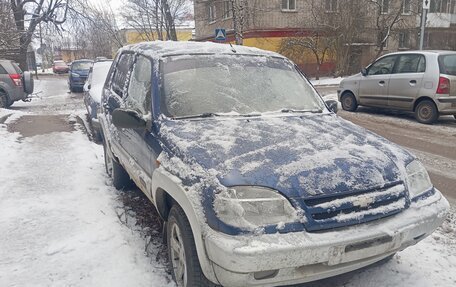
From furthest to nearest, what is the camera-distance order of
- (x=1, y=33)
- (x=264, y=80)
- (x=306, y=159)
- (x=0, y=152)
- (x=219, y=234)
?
(x=1, y=33)
(x=0, y=152)
(x=264, y=80)
(x=306, y=159)
(x=219, y=234)

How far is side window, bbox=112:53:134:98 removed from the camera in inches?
178

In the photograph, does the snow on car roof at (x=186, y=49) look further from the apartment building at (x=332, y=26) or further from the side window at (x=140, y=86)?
the apartment building at (x=332, y=26)

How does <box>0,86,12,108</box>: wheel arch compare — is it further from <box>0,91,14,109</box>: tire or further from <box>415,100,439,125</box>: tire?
<box>415,100,439,125</box>: tire

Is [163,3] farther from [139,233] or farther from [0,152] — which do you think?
[139,233]

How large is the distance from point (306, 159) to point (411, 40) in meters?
33.5

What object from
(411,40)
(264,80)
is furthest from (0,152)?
(411,40)

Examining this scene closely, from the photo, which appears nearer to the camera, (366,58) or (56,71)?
(366,58)

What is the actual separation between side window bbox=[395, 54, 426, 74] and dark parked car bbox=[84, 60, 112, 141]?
7.23m

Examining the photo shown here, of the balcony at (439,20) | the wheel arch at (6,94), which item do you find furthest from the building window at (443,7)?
the wheel arch at (6,94)

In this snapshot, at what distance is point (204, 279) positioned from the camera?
2.52 metres

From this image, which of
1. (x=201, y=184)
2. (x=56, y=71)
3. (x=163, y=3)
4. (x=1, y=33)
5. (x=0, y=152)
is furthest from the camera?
(x=56, y=71)

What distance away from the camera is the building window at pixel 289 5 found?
94.1ft

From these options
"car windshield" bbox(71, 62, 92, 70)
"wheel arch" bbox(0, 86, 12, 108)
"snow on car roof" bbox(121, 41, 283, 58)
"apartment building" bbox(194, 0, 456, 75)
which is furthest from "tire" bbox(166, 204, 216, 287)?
"apartment building" bbox(194, 0, 456, 75)

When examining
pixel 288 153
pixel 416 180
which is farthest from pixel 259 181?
pixel 416 180
